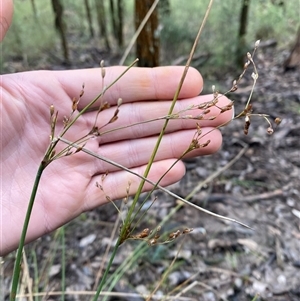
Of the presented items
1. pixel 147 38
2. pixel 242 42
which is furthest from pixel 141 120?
pixel 242 42

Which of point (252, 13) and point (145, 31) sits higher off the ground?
point (145, 31)

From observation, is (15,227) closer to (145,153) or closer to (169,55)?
(145,153)

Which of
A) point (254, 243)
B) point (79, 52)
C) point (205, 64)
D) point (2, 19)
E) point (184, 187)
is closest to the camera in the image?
point (2, 19)

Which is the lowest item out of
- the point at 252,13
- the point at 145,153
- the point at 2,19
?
the point at 252,13

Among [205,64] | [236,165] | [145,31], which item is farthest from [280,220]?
[205,64]

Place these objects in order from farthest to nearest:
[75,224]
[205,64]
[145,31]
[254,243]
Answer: [205,64], [145,31], [75,224], [254,243]

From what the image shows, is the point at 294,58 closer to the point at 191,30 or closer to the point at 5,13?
the point at 191,30

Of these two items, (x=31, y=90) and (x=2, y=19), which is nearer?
(x=2, y=19)
